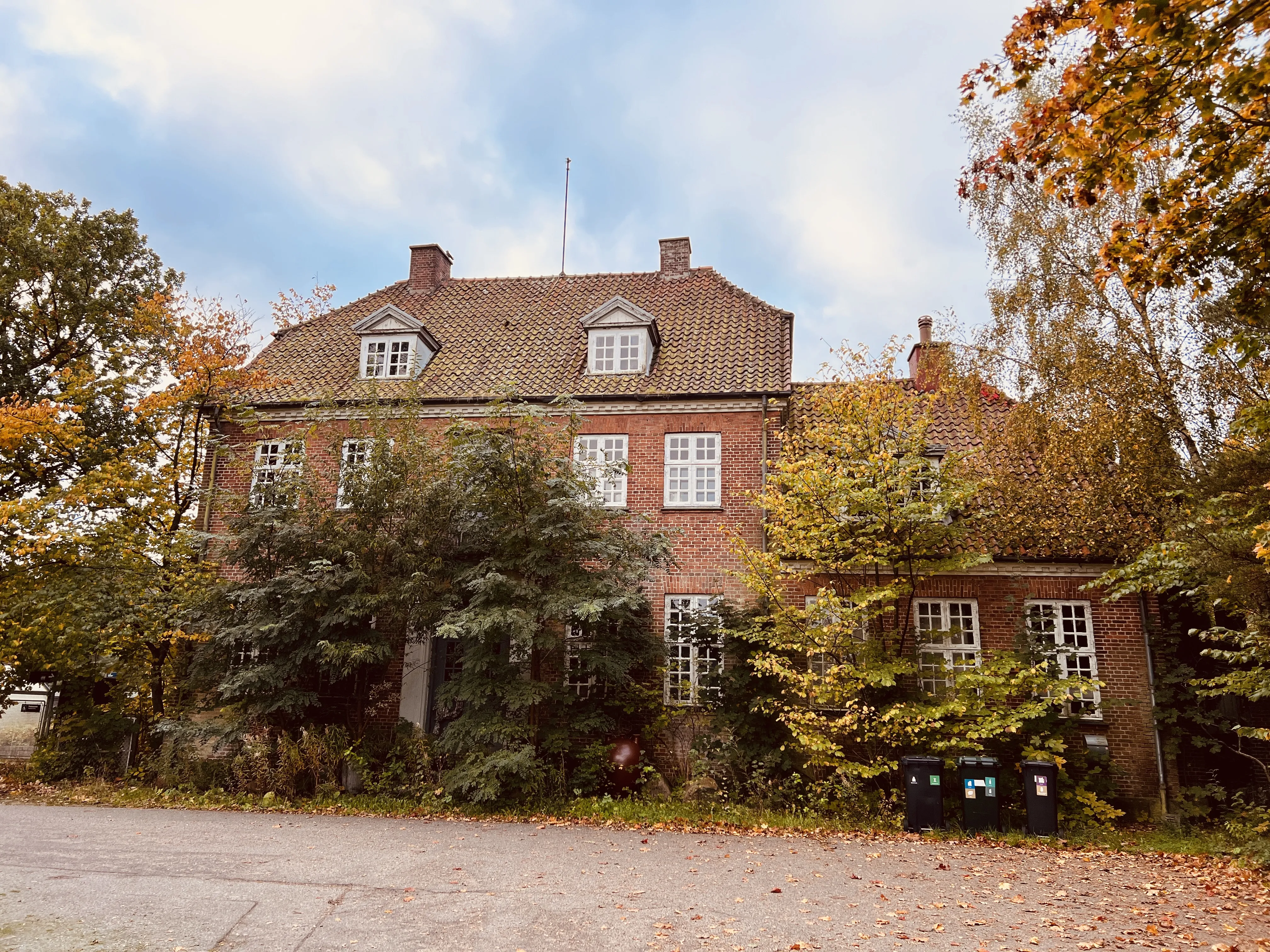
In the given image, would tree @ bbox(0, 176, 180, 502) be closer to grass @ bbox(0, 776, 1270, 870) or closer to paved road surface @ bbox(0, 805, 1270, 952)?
grass @ bbox(0, 776, 1270, 870)

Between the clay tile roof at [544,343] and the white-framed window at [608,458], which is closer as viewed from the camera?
the white-framed window at [608,458]

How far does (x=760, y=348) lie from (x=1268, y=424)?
11825 mm

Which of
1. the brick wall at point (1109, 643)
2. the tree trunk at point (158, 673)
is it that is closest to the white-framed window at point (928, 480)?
the brick wall at point (1109, 643)

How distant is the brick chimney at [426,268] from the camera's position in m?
22.5

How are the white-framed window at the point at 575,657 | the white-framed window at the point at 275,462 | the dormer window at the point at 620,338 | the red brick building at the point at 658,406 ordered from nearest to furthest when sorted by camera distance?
1. the white-framed window at the point at 575,657
2. the white-framed window at the point at 275,462
3. the red brick building at the point at 658,406
4. the dormer window at the point at 620,338

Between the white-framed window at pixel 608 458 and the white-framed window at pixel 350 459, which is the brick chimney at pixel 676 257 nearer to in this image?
the white-framed window at pixel 608 458

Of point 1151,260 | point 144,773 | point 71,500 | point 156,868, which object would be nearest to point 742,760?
point 156,868

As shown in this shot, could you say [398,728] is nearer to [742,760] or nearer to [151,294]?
[742,760]

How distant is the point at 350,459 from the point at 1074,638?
13.3m

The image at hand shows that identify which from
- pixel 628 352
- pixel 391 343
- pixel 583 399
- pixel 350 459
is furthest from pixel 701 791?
pixel 391 343

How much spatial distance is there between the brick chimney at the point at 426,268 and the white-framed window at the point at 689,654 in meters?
12.0

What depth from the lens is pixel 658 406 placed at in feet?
55.2

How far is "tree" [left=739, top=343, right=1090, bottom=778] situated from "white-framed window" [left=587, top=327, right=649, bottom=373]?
5.33 meters

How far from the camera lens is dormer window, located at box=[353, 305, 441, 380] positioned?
19.1 meters
